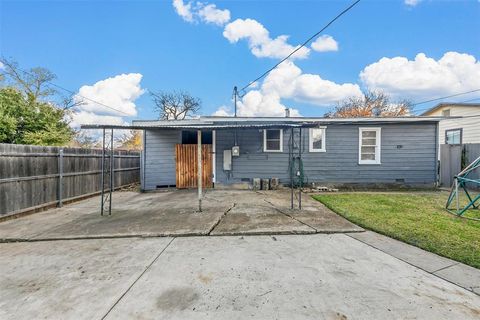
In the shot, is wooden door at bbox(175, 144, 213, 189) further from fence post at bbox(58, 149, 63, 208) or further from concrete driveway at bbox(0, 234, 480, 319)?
concrete driveway at bbox(0, 234, 480, 319)

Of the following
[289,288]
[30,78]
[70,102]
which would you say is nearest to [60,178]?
[289,288]

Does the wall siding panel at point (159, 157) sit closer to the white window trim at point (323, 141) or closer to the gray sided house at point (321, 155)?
the gray sided house at point (321, 155)

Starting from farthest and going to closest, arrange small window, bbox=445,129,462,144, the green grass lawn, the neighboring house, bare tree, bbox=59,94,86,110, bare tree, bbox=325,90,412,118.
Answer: bare tree, bbox=325,90,412,118 → bare tree, bbox=59,94,86,110 → small window, bbox=445,129,462,144 → the neighboring house → the green grass lawn

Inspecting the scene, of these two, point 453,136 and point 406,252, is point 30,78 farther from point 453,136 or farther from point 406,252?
point 453,136

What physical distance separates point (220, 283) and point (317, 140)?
806cm

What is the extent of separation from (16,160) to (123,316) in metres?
5.27

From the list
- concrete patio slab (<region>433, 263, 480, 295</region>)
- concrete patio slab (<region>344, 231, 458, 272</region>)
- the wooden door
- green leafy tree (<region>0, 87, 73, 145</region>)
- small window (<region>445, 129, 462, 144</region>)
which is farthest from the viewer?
small window (<region>445, 129, 462, 144</region>)

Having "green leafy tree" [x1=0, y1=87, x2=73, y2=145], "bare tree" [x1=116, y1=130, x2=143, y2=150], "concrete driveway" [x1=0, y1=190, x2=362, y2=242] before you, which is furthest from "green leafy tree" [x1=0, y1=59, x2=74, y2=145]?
"bare tree" [x1=116, y1=130, x2=143, y2=150]

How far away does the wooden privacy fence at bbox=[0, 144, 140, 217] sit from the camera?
201 inches

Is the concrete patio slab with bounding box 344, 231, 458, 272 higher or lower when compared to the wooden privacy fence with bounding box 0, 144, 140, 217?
lower

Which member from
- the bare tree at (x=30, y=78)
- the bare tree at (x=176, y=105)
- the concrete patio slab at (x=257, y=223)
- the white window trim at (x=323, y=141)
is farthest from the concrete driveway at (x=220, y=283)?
the bare tree at (x=176, y=105)

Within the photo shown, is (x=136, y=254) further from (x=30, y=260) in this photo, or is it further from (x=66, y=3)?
(x=66, y=3)

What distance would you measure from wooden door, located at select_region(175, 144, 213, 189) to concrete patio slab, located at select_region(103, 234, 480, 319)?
6.13 metres

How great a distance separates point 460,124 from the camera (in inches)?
503
